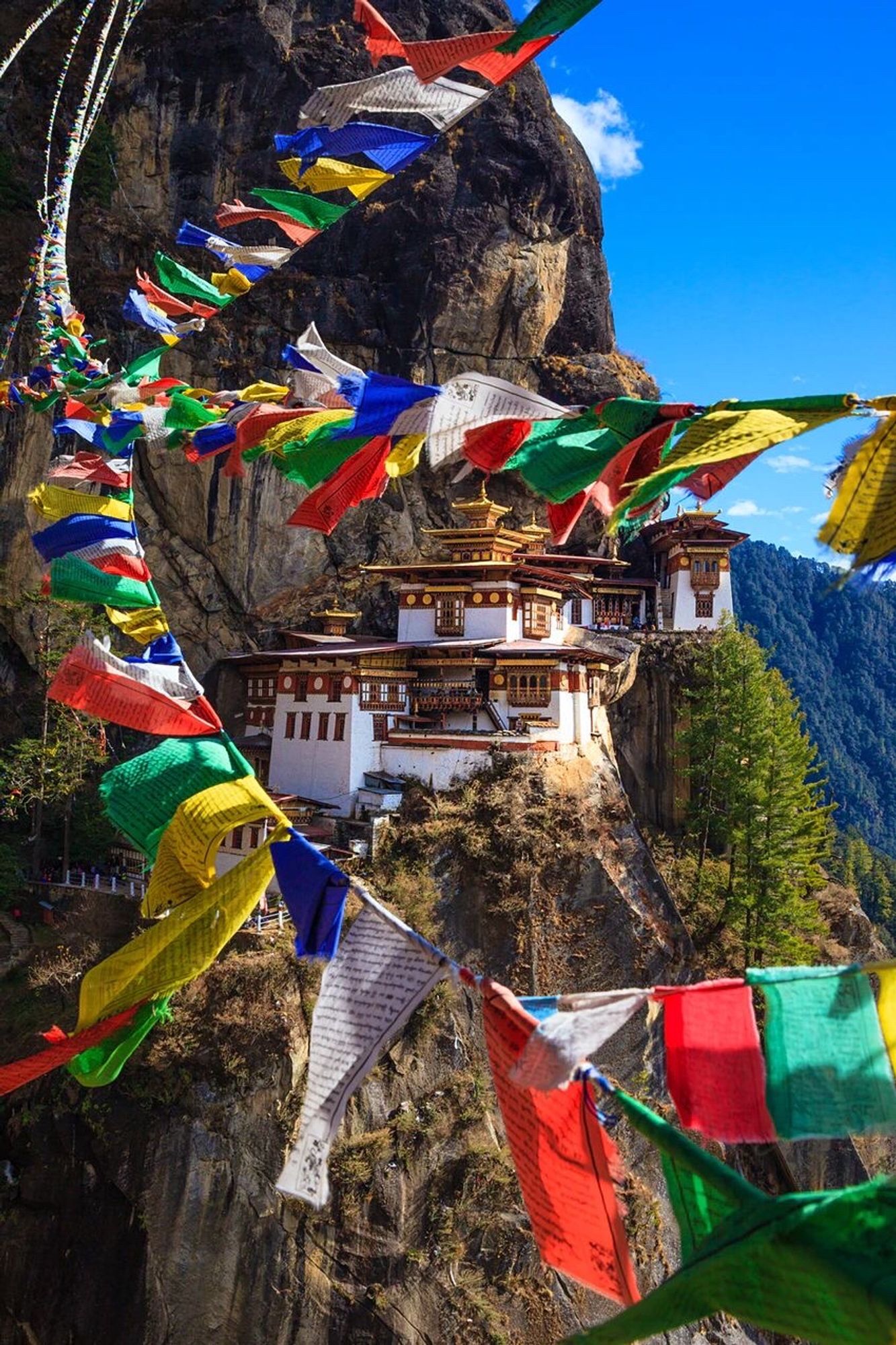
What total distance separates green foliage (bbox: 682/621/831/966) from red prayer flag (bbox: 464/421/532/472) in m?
20.3

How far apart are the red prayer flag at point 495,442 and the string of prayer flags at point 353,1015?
6.52 feet

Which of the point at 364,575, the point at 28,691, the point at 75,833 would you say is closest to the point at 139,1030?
the point at 75,833

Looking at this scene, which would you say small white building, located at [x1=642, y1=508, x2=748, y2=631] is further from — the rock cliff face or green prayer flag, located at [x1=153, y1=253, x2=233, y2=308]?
green prayer flag, located at [x1=153, y1=253, x2=233, y2=308]

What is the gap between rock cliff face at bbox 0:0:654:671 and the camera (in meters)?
26.3

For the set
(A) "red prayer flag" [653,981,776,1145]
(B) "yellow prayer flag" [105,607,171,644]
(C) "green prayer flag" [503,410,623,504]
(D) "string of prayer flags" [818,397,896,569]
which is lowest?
(A) "red prayer flag" [653,981,776,1145]

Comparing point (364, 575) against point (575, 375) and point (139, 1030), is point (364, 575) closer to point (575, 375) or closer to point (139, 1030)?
point (575, 375)

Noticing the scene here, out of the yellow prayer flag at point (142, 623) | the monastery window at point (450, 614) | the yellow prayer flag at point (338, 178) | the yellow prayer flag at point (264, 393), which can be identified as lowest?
the yellow prayer flag at point (142, 623)

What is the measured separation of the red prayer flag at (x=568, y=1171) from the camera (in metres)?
3.12

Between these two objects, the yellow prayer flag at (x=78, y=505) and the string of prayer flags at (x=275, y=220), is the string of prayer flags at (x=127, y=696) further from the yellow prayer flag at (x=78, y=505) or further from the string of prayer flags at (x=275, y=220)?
the string of prayer flags at (x=275, y=220)

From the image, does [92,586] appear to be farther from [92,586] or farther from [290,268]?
[290,268]

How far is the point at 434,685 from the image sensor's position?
23.7m

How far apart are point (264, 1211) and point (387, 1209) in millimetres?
2043

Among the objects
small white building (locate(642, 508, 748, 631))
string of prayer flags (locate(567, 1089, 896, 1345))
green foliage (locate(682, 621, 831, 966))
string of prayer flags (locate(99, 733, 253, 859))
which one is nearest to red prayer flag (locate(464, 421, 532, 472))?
string of prayer flags (locate(99, 733, 253, 859))

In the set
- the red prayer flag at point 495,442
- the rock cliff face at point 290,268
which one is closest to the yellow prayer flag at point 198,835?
the red prayer flag at point 495,442
